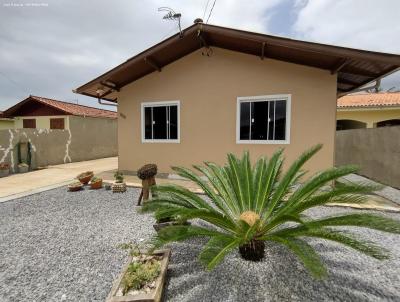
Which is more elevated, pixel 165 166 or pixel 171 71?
pixel 171 71

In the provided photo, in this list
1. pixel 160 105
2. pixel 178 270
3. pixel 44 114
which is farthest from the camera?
pixel 44 114

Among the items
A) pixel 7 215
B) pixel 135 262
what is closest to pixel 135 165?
pixel 7 215

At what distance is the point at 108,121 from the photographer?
57.4ft

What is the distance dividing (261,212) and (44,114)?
1737 centimetres

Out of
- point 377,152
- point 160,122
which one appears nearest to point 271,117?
point 160,122

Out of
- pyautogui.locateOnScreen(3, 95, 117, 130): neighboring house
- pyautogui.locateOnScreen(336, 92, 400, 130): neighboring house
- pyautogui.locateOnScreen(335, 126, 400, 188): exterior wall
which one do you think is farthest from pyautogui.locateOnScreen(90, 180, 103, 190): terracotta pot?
pyautogui.locateOnScreen(336, 92, 400, 130): neighboring house

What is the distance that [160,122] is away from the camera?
8.88m

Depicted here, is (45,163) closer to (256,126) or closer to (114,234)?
(114,234)

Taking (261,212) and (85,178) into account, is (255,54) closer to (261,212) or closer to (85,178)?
(261,212)

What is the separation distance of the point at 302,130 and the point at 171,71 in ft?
16.6

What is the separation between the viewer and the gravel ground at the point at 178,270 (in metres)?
2.64

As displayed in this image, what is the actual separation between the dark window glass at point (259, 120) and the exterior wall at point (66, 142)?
434 inches

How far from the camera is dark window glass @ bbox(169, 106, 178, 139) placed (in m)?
8.61

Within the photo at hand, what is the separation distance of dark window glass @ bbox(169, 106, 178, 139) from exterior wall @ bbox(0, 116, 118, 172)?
7946 mm
